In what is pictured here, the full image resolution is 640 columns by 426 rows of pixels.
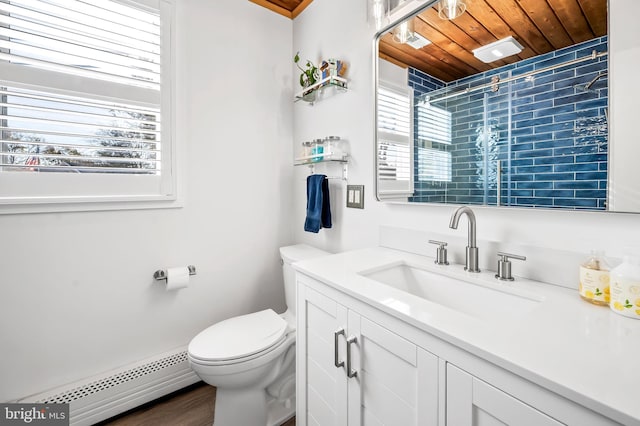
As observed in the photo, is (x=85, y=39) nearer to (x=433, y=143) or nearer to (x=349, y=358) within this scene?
(x=433, y=143)

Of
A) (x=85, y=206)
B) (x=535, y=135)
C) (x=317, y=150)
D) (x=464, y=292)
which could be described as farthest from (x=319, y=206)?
(x=85, y=206)

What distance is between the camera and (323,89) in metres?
1.74

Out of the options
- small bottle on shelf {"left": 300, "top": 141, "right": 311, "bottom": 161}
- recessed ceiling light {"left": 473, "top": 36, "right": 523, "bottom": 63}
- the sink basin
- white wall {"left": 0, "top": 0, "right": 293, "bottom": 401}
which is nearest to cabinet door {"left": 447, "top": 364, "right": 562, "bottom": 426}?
the sink basin

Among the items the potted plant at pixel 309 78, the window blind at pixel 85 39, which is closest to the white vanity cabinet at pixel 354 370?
the potted plant at pixel 309 78

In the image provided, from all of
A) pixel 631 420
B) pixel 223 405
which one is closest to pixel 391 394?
pixel 631 420

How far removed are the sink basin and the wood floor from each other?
0.96 m

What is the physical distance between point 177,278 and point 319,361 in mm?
945

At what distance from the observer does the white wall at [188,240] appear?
129 centimetres

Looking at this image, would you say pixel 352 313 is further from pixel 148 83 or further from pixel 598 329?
pixel 148 83

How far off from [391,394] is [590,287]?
1.90ft

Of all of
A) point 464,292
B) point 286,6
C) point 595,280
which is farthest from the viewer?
point 286,6

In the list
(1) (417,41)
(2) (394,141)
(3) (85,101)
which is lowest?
(2) (394,141)

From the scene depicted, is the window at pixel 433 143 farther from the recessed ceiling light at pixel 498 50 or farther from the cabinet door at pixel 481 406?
the cabinet door at pixel 481 406

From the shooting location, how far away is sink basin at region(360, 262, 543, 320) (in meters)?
0.85
